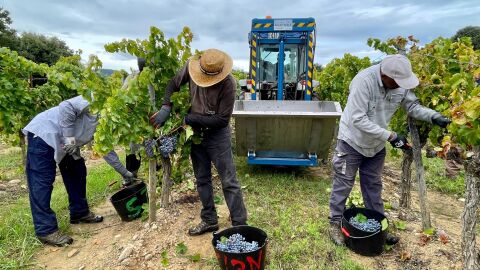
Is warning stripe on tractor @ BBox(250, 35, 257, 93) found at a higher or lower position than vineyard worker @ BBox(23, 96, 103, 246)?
higher

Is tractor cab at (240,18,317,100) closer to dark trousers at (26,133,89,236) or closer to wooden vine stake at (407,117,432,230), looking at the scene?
wooden vine stake at (407,117,432,230)

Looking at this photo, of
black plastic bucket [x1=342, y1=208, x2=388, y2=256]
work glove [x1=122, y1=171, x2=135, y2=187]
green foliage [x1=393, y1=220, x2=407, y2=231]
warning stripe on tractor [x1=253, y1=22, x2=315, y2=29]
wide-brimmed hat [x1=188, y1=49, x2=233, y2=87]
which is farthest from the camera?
warning stripe on tractor [x1=253, y1=22, x2=315, y2=29]

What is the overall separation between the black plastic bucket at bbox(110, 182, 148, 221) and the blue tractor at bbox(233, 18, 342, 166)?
170cm

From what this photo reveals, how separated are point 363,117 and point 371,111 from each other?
16 centimetres

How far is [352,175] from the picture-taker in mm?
3533

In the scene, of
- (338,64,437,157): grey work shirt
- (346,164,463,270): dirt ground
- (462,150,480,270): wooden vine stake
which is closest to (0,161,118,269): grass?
(346,164,463,270): dirt ground

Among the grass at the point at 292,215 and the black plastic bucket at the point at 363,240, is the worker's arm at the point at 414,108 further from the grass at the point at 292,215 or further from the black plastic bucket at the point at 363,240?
the grass at the point at 292,215

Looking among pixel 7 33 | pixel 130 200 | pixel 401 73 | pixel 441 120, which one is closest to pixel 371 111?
pixel 401 73

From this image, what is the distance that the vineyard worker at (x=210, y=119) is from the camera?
3.23 metres

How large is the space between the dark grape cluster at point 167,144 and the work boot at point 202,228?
82cm

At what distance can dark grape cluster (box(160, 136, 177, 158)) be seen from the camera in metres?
3.56

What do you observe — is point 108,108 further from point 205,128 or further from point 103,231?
point 103,231

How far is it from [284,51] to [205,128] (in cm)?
465

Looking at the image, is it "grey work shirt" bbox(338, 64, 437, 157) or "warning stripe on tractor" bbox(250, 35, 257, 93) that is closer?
"grey work shirt" bbox(338, 64, 437, 157)
